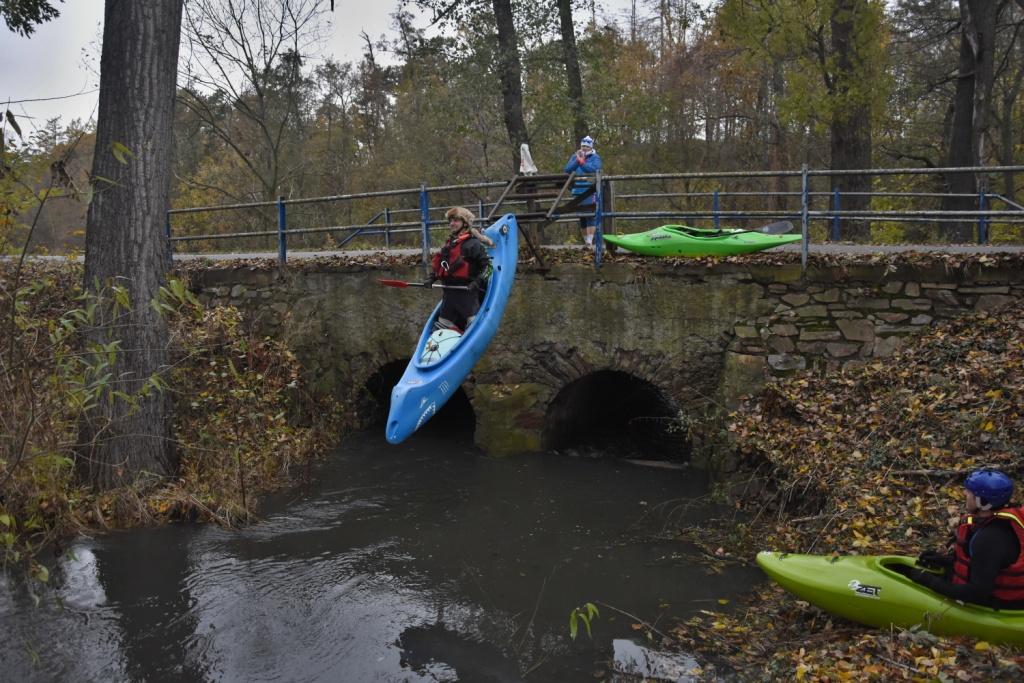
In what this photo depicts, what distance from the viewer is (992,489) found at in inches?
198

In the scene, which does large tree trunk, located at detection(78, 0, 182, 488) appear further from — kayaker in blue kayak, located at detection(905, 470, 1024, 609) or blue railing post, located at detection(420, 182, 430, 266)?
kayaker in blue kayak, located at detection(905, 470, 1024, 609)

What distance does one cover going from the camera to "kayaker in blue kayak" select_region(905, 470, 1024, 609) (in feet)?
16.5

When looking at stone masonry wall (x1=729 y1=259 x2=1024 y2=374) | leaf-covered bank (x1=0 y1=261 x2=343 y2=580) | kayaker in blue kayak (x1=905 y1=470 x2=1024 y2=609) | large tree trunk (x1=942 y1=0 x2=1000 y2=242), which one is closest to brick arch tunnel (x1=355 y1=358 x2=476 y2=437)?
leaf-covered bank (x1=0 y1=261 x2=343 y2=580)

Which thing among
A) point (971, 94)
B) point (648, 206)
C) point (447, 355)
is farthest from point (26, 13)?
point (648, 206)

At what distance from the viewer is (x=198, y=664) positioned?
6219mm

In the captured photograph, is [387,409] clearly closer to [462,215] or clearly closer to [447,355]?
[447,355]

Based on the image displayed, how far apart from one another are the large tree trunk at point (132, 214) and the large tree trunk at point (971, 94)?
12596 millimetres

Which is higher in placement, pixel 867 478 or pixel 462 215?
pixel 462 215

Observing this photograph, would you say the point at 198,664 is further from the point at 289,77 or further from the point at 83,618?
the point at 289,77

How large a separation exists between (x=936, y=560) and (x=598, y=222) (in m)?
6.32

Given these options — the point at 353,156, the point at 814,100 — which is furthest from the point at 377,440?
the point at 353,156

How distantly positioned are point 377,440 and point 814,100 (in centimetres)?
1084

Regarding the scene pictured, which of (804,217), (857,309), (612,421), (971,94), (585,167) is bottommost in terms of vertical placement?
(612,421)

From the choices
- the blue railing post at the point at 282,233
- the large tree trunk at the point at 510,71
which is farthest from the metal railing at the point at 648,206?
the large tree trunk at the point at 510,71
